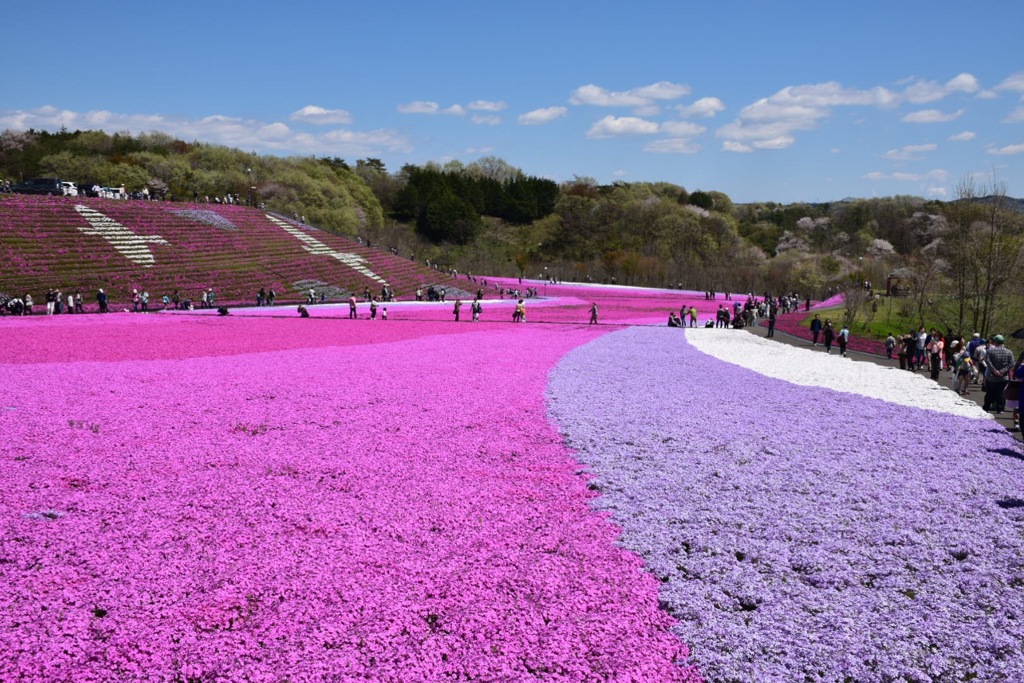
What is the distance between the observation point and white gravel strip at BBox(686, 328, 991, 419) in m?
19.6

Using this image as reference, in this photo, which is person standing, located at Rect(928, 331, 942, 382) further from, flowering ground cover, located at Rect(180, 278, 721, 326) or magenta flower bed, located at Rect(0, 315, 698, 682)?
flowering ground cover, located at Rect(180, 278, 721, 326)

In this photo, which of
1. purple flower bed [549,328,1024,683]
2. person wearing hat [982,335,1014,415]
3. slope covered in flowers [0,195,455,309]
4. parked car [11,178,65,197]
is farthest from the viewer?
parked car [11,178,65,197]

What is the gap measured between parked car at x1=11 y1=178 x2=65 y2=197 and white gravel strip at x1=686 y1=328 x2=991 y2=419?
65.6 m

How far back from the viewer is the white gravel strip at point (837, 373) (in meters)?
19.6

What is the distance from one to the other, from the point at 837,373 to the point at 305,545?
70.0ft

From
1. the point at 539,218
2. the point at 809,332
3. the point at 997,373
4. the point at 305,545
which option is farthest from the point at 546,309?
the point at 539,218

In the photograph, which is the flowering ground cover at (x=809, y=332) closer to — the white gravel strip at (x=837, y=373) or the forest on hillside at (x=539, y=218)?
the white gravel strip at (x=837, y=373)

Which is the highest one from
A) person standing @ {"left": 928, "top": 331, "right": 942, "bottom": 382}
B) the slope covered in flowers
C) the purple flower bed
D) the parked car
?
the parked car

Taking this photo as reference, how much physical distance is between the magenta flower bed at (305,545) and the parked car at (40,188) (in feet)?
204

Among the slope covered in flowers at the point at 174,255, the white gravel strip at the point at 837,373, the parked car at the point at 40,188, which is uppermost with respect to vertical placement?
the parked car at the point at 40,188

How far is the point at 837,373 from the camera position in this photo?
24.9m

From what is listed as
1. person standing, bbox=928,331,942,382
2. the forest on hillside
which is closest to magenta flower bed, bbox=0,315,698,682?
person standing, bbox=928,331,942,382

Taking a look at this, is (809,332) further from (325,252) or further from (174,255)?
(174,255)

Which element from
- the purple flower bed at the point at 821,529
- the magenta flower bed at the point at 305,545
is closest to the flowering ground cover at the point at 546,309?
the magenta flower bed at the point at 305,545
